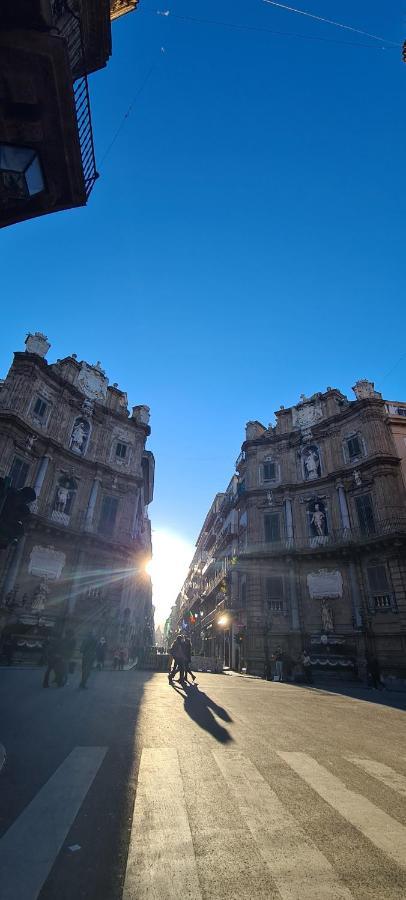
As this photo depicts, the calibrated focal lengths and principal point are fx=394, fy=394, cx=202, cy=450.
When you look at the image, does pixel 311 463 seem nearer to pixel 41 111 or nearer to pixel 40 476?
pixel 40 476

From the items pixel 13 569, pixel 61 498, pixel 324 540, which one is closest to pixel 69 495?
pixel 61 498

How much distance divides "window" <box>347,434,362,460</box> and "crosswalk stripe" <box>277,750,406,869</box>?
24108mm

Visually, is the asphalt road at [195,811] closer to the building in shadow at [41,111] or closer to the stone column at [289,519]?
the building in shadow at [41,111]

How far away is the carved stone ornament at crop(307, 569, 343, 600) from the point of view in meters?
24.6

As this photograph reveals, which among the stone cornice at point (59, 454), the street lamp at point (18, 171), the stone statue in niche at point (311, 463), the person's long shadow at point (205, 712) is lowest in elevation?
the person's long shadow at point (205, 712)

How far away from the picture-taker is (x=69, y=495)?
27453 millimetres

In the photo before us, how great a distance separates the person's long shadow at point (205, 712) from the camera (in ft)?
21.7

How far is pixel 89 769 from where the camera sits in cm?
431

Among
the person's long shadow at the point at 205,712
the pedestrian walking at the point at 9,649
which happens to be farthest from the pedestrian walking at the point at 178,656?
the pedestrian walking at the point at 9,649

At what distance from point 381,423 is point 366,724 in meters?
21.4

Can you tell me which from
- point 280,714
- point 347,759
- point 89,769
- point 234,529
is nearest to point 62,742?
point 89,769

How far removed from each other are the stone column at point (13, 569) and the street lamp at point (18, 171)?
752 inches

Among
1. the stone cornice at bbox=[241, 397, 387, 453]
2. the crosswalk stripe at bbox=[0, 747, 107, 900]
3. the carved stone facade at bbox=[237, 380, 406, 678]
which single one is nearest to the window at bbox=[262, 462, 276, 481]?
the carved stone facade at bbox=[237, 380, 406, 678]

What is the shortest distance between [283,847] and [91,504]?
26499mm
